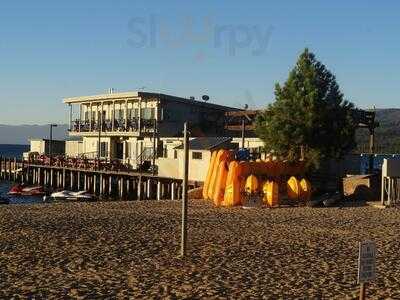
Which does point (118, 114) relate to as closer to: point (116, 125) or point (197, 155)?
point (116, 125)

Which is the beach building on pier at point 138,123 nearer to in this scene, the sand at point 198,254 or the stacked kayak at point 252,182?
the stacked kayak at point 252,182

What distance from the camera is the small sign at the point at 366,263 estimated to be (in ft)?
29.9

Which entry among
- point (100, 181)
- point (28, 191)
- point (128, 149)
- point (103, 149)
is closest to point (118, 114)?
point (103, 149)

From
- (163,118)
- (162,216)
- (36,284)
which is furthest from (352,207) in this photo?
(163,118)

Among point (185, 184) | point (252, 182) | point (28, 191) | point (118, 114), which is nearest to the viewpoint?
point (185, 184)

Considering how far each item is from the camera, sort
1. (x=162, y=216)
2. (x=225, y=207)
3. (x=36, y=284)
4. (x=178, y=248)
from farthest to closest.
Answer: (x=225, y=207) < (x=162, y=216) < (x=178, y=248) < (x=36, y=284)

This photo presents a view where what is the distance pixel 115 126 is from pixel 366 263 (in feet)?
162

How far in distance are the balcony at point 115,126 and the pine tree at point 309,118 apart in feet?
66.4

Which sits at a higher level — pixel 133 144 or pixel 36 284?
pixel 133 144

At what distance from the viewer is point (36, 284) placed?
1295 cm

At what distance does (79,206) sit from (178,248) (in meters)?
15.1

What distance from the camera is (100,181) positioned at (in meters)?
52.5

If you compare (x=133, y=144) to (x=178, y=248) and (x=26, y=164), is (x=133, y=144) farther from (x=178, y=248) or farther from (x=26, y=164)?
(x=178, y=248)

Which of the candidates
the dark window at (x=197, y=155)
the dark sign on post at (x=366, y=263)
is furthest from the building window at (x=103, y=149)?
the dark sign on post at (x=366, y=263)
